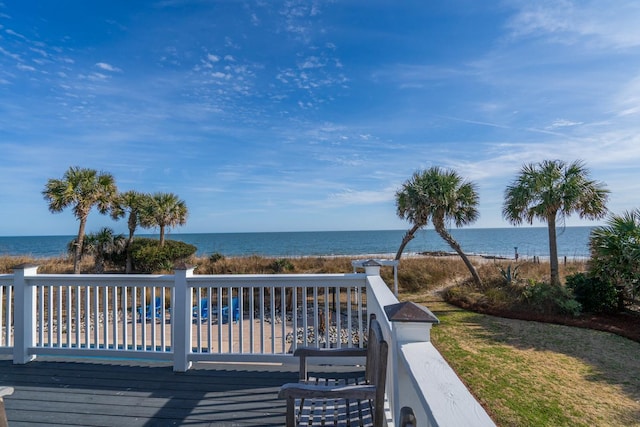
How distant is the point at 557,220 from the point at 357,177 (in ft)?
Answer: 41.6

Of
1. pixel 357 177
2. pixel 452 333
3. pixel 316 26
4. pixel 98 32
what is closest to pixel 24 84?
pixel 98 32

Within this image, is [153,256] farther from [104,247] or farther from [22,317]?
[22,317]

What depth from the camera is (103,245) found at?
1502 cm

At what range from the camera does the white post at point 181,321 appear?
322 cm

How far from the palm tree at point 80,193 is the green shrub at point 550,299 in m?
15.2

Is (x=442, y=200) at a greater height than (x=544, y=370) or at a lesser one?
greater

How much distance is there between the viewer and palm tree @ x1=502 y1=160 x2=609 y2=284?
9219mm

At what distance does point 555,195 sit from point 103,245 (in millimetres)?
17727

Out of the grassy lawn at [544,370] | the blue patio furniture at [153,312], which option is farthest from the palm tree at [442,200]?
the blue patio furniture at [153,312]

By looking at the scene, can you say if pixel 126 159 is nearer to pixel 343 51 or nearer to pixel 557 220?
pixel 343 51

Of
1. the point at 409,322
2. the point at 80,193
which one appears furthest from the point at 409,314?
the point at 80,193

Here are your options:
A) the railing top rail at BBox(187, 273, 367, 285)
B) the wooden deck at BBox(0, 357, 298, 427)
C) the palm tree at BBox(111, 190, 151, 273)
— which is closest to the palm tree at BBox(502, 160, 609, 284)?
the railing top rail at BBox(187, 273, 367, 285)

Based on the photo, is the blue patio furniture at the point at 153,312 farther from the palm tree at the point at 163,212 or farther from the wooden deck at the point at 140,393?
the palm tree at the point at 163,212

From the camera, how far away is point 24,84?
7.37 m
